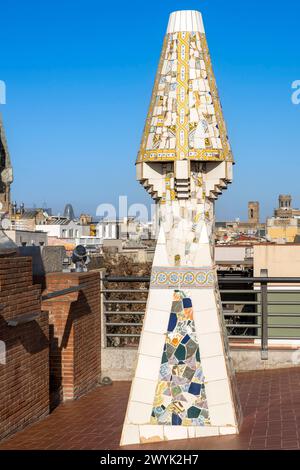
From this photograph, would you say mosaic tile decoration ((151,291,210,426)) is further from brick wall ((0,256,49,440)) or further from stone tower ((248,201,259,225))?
stone tower ((248,201,259,225))

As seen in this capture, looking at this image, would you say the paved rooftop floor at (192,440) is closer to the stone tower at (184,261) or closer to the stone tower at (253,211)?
the stone tower at (184,261)

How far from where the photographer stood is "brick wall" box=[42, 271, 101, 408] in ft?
28.4

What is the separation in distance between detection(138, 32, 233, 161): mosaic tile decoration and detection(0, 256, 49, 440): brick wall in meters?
1.68

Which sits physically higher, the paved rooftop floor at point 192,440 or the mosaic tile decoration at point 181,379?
the mosaic tile decoration at point 181,379

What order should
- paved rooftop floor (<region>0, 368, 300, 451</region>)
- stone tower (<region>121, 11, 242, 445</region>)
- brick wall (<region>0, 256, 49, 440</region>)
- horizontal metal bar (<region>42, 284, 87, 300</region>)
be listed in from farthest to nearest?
Result: 1. horizontal metal bar (<region>42, 284, 87, 300</region>)
2. brick wall (<region>0, 256, 49, 440</region>)
3. stone tower (<region>121, 11, 242, 445</region>)
4. paved rooftop floor (<region>0, 368, 300, 451</region>)

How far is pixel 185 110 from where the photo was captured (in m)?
6.70

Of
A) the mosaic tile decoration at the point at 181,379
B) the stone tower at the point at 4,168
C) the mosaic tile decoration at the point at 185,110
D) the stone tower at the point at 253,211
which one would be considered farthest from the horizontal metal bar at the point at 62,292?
the stone tower at the point at 253,211

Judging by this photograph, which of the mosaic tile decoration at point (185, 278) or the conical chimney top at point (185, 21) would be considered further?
the conical chimney top at point (185, 21)

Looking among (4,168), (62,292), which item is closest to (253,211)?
(62,292)

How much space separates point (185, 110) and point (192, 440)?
2874 millimetres

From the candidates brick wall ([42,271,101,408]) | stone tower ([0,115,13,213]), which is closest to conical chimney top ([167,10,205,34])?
stone tower ([0,115,13,213])

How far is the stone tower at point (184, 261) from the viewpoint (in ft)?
21.5

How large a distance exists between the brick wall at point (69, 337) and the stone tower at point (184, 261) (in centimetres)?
222
